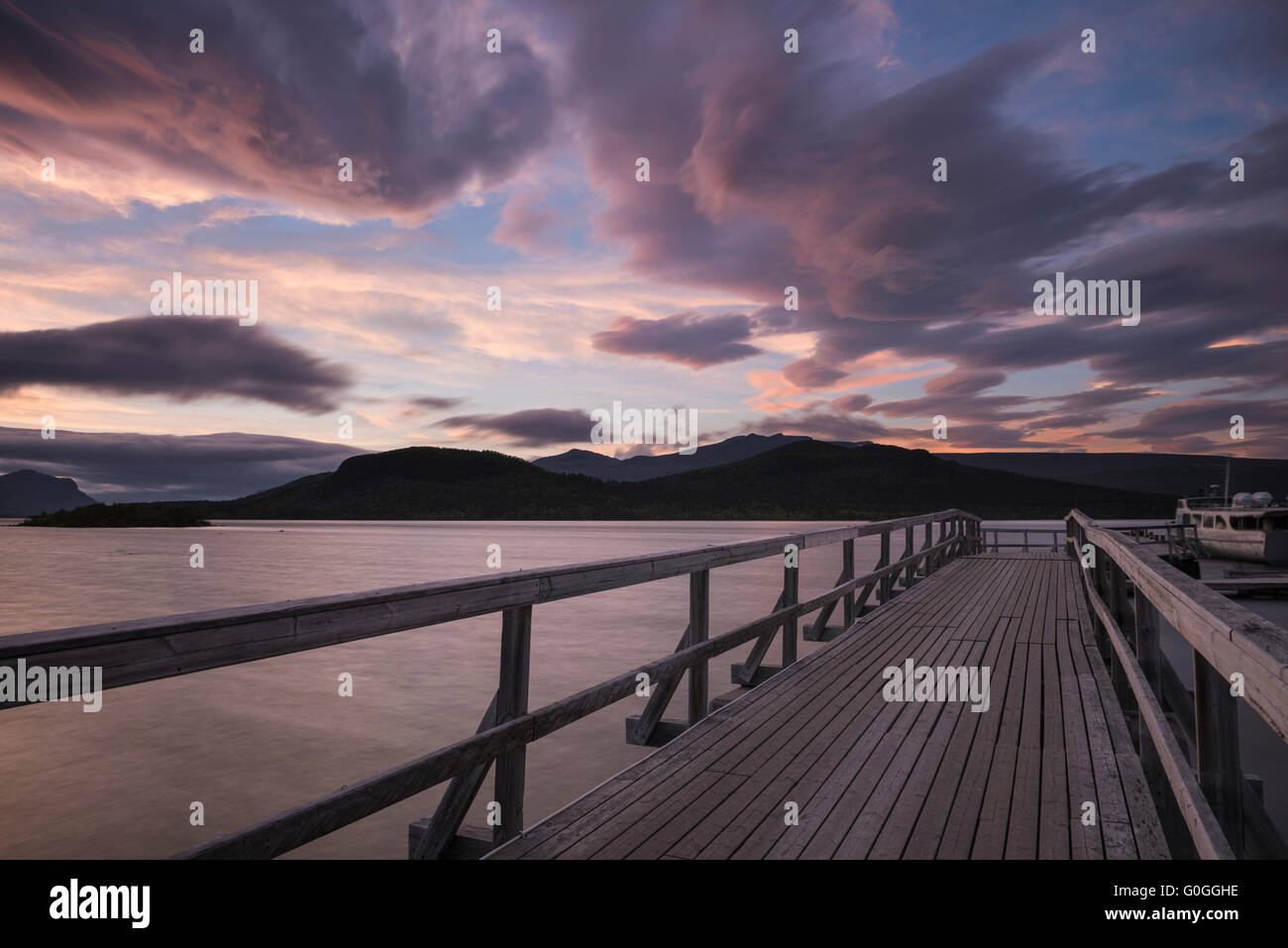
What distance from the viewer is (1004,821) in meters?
3.23

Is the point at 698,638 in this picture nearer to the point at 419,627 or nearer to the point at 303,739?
the point at 419,627

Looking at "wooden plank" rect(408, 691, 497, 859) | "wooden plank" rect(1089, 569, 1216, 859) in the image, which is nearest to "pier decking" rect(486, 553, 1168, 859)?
"wooden plank" rect(1089, 569, 1216, 859)

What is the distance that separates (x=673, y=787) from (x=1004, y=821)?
4.94ft

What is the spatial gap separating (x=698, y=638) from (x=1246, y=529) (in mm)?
44475

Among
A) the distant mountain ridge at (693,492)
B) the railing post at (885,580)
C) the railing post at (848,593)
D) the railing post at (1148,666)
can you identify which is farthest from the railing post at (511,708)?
the distant mountain ridge at (693,492)

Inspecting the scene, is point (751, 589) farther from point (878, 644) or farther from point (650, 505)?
point (650, 505)

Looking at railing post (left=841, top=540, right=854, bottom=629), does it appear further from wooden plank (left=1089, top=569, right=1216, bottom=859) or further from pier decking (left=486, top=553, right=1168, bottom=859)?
wooden plank (left=1089, top=569, right=1216, bottom=859)

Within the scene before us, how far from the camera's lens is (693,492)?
16825cm

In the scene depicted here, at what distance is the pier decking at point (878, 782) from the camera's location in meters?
2.99

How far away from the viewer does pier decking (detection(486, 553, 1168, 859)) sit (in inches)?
118

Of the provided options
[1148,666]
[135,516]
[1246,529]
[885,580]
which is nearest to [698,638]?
[1148,666]

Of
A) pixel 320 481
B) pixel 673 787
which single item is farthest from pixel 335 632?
pixel 320 481

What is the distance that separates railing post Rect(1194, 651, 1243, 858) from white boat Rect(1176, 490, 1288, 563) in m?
43.3
